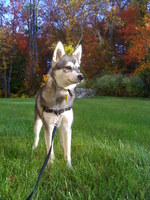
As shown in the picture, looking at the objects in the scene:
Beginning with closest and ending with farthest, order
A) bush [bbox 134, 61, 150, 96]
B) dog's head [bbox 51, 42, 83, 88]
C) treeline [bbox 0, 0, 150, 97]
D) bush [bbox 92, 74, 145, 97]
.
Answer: dog's head [bbox 51, 42, 83, 88] < bush [bbox 92, 74, 145, 97] < bush [bbox 134, 61, 150, 96] < treeline [bbox 0, 0, 150, 97]

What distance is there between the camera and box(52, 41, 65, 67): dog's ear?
2.74m

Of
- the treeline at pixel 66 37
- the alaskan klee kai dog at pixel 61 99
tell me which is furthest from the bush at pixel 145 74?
the alaskan klee kai dog at pixel 61 99

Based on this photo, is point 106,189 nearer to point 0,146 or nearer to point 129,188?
point 129,188

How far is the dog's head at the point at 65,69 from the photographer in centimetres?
247

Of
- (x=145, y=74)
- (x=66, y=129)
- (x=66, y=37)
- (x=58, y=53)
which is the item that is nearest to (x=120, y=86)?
(x=145, y=74)

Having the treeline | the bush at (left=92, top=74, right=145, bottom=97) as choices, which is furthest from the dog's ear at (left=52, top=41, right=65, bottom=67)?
the treeline

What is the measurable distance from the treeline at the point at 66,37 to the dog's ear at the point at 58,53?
16511 mm

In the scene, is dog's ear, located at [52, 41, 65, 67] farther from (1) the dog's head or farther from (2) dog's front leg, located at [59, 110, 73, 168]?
(2) dog's front leg, located at [59, 110, 73, 168]

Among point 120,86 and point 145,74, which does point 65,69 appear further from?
point 145,74

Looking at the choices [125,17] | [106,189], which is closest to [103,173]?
[106,189]

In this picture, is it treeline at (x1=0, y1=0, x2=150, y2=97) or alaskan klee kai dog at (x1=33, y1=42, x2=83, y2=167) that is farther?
treeline at (x1=0, y1=0, x2=150, y2=97)

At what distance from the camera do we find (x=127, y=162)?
7.39 ft

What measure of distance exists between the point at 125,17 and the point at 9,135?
21.4 metres

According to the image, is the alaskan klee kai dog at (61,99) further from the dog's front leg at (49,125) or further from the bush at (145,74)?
the bush at (145,74)
